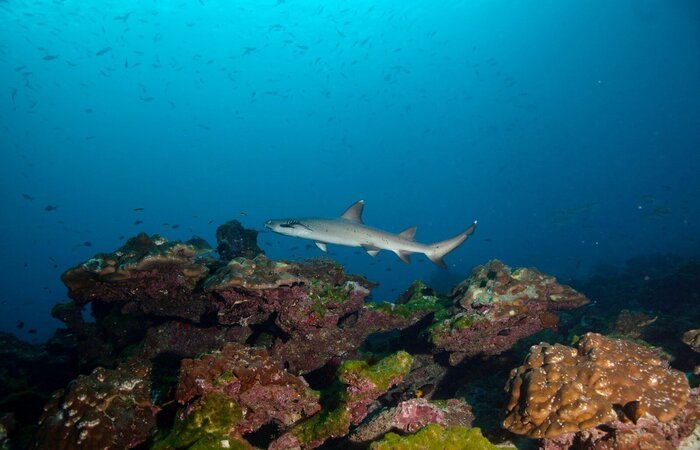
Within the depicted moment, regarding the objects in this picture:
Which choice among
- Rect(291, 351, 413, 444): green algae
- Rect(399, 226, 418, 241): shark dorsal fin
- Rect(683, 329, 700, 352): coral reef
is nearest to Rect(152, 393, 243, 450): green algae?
Rect(291, 351, 413, 444): green algae

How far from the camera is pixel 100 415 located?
3.76m

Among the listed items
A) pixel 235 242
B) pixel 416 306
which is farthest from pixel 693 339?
pixel 235 242

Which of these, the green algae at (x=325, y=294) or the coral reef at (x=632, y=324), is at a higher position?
the green algae at (x=325, y=294)

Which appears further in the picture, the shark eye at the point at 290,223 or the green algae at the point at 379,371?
the shark eye at the point at 290,223

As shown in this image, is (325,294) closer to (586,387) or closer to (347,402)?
(347,402)

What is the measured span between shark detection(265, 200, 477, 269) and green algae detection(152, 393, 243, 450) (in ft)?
19.1

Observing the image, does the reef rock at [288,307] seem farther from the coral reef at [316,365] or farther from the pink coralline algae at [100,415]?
the pink coralline algae at [100,415]

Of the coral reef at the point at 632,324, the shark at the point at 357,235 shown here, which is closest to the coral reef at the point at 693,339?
the coral reef at the point at 632,324

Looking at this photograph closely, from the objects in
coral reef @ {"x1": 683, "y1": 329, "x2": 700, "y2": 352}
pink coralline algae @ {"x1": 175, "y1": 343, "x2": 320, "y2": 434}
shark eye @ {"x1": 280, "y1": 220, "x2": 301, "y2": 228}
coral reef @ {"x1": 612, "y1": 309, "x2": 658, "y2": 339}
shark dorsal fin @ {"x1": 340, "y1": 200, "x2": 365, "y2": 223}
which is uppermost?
shark eye @ {"x1": 280, "y1": 220, "x2": 301, "y2": 228}

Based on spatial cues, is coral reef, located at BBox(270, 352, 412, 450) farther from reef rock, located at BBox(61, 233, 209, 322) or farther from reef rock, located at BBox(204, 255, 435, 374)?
reef rock, located at BBox(61, 233, 209, 322)

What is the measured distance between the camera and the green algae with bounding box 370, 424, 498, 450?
3.27 m

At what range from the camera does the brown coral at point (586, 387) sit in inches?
142

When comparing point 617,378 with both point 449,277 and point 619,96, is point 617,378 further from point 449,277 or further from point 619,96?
point 619,96

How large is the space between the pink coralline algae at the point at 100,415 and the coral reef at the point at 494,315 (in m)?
4.20
